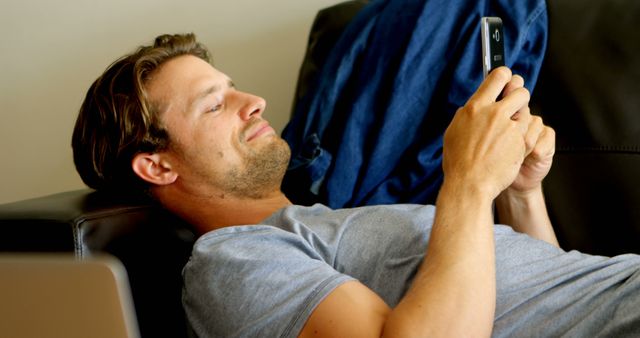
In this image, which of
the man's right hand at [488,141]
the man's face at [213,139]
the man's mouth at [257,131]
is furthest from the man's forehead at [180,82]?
the man's right hand at [488,141]

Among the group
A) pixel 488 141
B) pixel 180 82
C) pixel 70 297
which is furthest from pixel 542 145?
pixel 70 297

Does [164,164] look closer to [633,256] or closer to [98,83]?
[98,83]

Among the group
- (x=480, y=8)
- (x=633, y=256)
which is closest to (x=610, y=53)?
(x=480, y=8)

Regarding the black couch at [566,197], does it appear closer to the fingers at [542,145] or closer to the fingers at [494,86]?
the fingers at [542,145]

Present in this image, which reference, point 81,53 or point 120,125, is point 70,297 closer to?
point 120,125

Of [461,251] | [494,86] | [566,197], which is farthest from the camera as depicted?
[566,197]

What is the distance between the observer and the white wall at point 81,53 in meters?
1.75

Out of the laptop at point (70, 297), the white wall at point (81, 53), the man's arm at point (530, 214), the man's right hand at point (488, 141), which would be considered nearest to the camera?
the laptop at point (70, 297)

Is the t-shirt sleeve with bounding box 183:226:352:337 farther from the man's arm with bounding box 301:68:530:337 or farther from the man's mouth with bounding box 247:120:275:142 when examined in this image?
the man's mouth with bounding box 247:120:275:142

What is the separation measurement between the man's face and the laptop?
2.51ft

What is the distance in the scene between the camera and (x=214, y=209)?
1.21 m

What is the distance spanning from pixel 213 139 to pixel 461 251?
0.54 m

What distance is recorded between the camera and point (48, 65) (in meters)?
1.89

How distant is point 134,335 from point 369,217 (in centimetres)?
66
